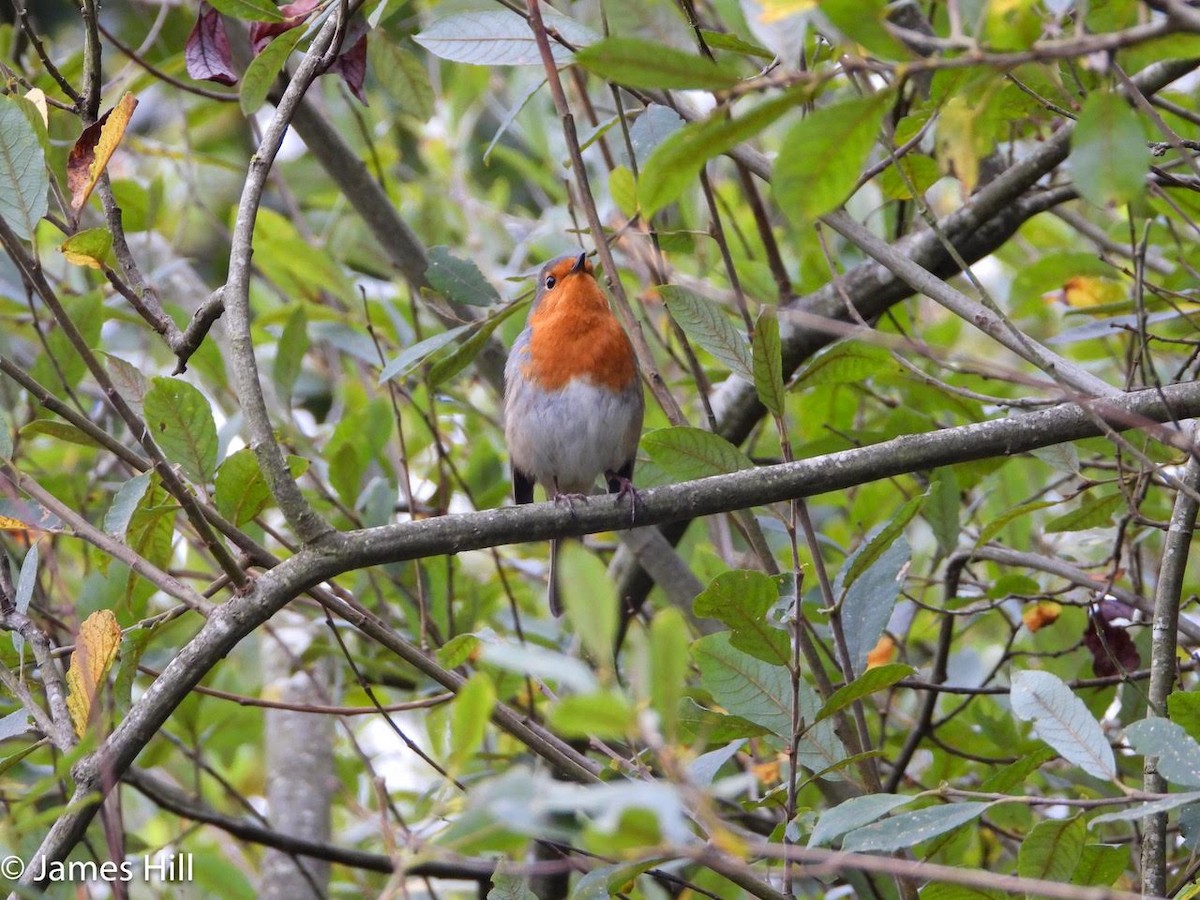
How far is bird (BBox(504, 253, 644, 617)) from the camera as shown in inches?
197

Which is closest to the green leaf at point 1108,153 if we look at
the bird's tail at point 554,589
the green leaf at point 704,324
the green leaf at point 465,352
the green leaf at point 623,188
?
the green leaf at point 704,324

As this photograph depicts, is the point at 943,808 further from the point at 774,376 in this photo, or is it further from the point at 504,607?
the point at 504,607

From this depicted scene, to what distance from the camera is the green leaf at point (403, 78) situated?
170 inches

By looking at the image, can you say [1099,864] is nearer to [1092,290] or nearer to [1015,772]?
[1015,772]

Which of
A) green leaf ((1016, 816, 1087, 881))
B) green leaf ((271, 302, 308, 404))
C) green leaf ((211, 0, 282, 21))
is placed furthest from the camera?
green leaf ((271, 302, 308, 404))

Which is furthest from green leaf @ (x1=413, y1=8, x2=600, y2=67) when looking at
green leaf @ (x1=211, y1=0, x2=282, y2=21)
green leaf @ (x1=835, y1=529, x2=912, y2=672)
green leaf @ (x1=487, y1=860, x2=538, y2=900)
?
green leaf @ (x1=487, y1=860, x2=538, y2=900)

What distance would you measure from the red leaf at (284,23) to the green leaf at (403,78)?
0.96m

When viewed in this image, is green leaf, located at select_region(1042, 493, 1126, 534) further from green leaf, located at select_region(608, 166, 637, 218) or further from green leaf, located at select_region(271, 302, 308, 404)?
green leaf, located at select_region(271, 302, 308, 404)

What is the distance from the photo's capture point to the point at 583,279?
17.0 ft

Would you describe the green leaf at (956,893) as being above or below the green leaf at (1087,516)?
below

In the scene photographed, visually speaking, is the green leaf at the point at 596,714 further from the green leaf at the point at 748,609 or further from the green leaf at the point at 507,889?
the green leaf at the point at 507,889

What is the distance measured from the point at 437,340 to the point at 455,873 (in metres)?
1.53

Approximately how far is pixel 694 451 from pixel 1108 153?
1581mm

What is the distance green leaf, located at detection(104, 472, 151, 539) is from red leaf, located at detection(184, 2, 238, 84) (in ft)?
3.34
